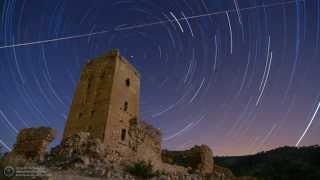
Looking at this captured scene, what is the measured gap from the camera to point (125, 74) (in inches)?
896

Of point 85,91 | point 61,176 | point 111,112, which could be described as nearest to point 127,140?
point 111,112

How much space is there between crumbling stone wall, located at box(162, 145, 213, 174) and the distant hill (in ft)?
65.1

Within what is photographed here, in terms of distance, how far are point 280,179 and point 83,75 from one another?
40.5m

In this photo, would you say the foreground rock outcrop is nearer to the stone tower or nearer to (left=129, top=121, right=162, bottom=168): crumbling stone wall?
(left=129, top=121, right=162, bottom=168): crumbling stone wall

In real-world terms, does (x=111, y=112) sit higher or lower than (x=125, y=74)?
lower

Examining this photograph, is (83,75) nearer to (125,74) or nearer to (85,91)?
(85,91)

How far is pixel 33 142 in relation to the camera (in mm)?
16281

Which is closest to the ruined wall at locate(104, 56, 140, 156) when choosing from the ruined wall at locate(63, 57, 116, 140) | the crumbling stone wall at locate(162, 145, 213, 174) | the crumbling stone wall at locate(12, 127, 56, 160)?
the ruined wall at locate(63, 57, 116, 140)

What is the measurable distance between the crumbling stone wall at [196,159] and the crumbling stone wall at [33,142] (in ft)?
48.2

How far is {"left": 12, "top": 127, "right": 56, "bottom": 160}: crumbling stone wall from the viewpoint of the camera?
52.1 feet

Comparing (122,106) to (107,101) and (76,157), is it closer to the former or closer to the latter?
(107,101)

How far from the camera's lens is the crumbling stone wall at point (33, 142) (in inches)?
625

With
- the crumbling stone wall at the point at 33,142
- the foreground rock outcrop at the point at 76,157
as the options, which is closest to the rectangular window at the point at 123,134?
the foreground rock outcrop at the point at 76,157

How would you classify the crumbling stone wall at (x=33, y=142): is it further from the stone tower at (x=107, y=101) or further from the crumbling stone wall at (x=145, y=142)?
the crumbling stone wall at (x=145, y=142)
